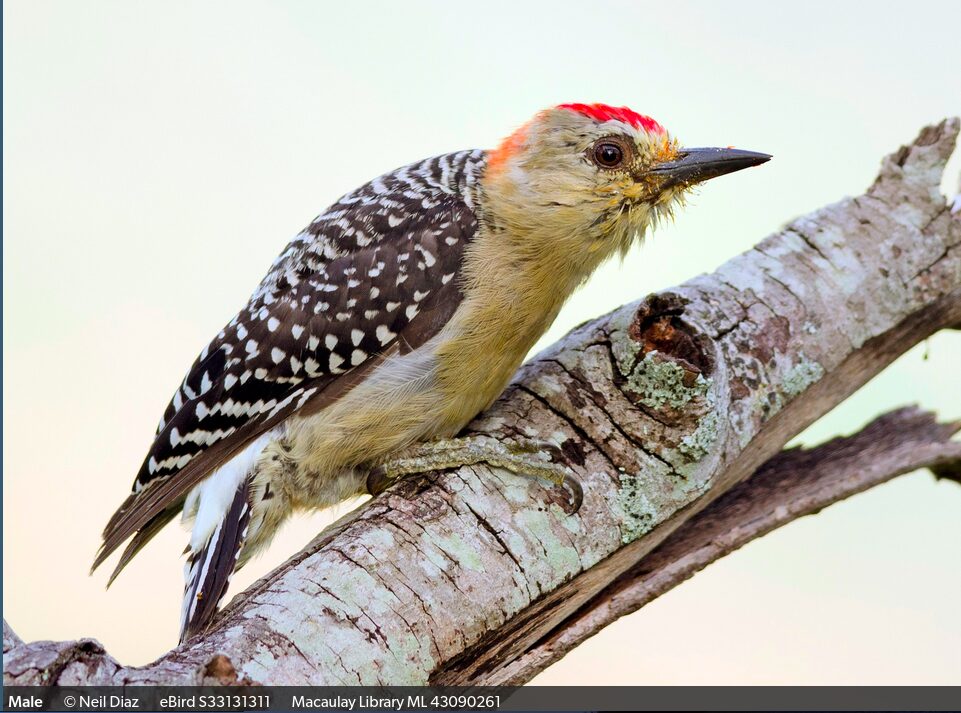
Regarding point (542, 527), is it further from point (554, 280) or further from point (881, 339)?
point (881, 339)

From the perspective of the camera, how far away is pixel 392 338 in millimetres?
4324

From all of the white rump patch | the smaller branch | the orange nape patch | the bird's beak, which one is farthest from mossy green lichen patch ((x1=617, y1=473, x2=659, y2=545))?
the orange nape patch

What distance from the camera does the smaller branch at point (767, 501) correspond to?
147 inches

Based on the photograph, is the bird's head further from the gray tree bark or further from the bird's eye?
the gray tree bark

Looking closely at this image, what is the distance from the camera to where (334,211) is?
4902 millimetres

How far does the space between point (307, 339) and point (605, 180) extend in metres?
1.51

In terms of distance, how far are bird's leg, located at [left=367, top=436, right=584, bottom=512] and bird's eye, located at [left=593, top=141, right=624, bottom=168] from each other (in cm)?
132

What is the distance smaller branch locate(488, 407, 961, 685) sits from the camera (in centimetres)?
374

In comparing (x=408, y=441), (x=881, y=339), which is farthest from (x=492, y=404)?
(x=881, y=339)

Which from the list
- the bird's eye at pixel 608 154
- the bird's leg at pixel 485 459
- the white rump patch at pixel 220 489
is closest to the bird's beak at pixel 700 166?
the bird's eye at pixel 608 154

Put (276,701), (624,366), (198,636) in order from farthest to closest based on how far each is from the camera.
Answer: (624,366)
(198,636)
(276,701)

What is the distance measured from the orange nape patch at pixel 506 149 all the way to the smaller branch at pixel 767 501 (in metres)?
1.90

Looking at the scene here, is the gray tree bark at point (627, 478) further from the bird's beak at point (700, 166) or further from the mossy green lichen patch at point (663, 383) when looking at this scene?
the bird's beak at point (700, 166)

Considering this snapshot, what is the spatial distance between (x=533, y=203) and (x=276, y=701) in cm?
240
